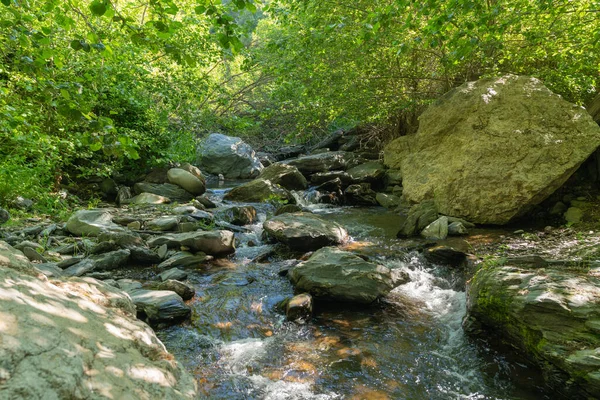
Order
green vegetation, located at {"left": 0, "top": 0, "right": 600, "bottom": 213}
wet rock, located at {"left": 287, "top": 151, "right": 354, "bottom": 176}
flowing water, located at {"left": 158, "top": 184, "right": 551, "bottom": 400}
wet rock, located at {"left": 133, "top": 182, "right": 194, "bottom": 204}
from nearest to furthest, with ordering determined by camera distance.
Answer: flowing water, located at {"left": 158, "top": 184, "right": 551, "bottom": 400}, green vegetation, located at {"left": 0, "top": 0, "right": 600, "bottom": 213}, wet rock, located at {"left": 133, "top": 182, "right": 194, "bottom": 204}, wet rock, located at {"left": 287, "top": 151, "right": 354, "bottom": 176}

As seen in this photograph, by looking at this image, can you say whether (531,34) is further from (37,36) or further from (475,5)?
(37,36)

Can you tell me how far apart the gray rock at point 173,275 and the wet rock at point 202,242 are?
0.88m

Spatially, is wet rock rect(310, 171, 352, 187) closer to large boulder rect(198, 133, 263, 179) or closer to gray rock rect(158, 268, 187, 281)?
large boulder rect(198, 133, 263, 179)

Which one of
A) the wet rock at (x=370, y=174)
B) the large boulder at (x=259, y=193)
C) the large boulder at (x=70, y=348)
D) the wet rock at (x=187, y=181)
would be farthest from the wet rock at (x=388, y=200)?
the large boulder at (x=70, y=348)

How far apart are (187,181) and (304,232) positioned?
6041mm

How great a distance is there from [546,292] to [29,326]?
12.5 feet

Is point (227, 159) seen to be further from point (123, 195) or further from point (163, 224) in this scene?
point (163, 224)

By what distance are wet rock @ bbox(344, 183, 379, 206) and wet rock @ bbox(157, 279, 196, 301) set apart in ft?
22.6

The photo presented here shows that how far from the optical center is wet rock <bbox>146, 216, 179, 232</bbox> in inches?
286

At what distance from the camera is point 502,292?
3.63m

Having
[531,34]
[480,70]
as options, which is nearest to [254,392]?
[531,34]

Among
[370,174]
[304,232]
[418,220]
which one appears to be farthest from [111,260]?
[370,174]

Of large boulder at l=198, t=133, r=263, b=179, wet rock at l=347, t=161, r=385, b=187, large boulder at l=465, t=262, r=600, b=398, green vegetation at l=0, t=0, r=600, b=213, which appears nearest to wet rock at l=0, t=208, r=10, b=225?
green vegetation at l=0, t=0, r=600, b=213

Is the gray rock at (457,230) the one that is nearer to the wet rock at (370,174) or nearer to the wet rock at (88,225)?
the wet rock at (370,174)
